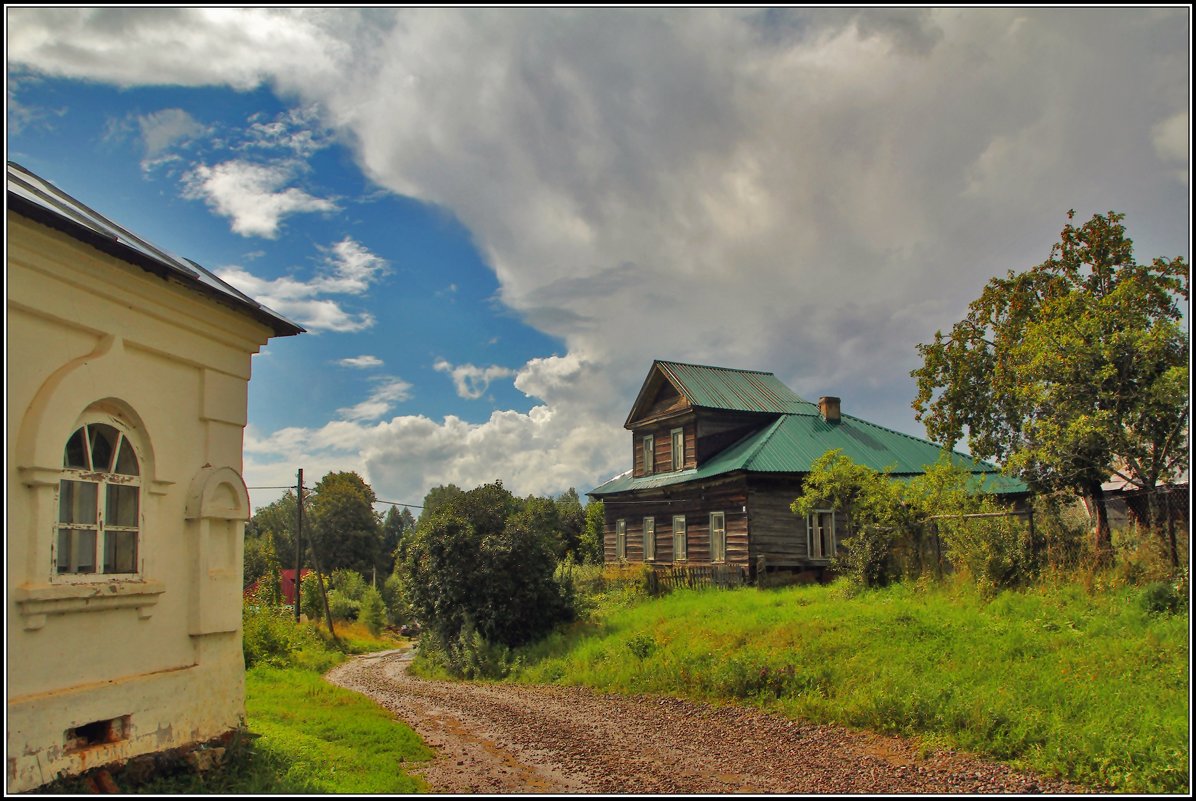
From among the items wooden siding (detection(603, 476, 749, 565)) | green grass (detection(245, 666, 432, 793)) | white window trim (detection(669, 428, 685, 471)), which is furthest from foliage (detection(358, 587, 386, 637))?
green grass (detection(245, 666, 432, 793))

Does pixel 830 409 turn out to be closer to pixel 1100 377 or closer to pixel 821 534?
pixel 821 534

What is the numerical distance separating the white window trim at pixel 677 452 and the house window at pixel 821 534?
17.1 ft

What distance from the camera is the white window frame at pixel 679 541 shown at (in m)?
27.6

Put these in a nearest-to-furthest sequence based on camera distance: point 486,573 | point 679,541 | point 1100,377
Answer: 1. point 1100,377
2. point 486,573
3. point 679,541

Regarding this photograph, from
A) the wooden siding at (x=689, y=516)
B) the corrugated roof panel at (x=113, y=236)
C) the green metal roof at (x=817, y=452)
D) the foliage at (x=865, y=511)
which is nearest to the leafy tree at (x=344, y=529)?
the wooden siding at (x=689, y=516)

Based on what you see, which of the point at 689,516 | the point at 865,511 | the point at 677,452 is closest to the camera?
the point at 865,511

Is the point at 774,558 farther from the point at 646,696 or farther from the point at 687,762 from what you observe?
the point at 687,762

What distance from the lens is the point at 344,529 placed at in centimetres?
5912

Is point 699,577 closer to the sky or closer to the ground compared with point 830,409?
closer to the ground

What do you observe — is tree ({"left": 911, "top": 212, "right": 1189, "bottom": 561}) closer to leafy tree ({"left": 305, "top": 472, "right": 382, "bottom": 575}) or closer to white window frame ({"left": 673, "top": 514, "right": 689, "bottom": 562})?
white window frame ({"left": 673, "top": 514, "right": 689, "bottom": 562})

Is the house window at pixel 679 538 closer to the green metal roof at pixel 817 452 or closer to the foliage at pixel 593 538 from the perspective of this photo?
the green metal roof at pixel 817 452

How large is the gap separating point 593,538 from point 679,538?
43.8 feet

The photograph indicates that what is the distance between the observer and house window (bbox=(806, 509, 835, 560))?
985 inches

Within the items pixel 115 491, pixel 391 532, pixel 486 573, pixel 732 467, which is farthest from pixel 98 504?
pixel 391 532
